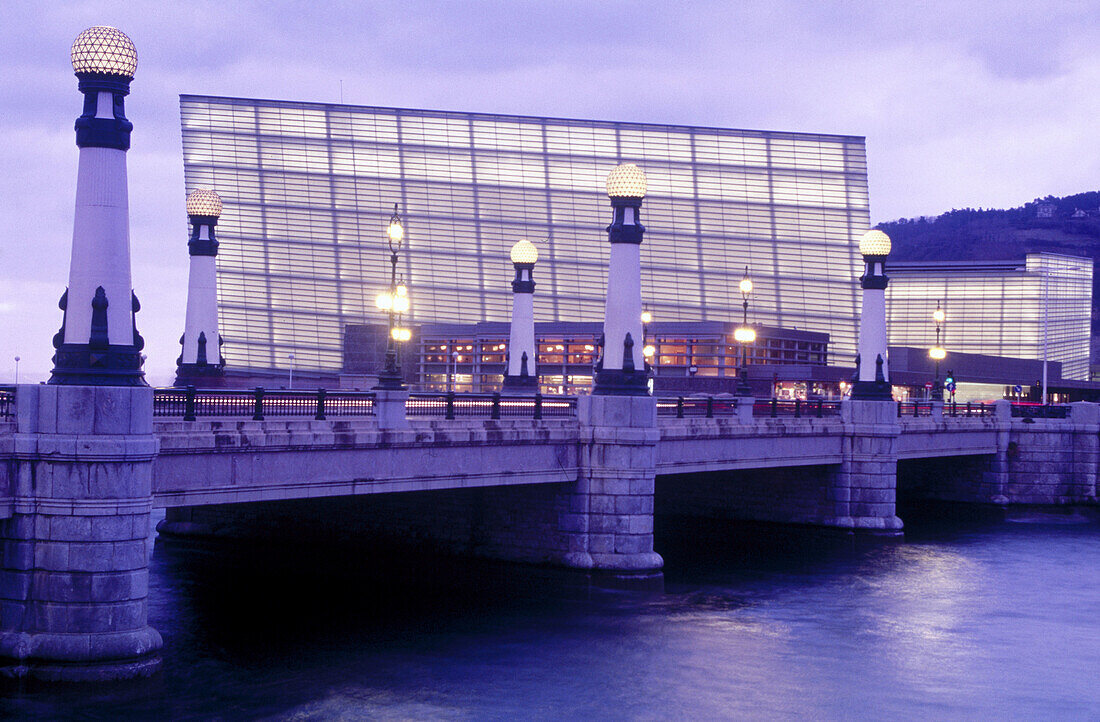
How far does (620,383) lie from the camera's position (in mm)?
30234

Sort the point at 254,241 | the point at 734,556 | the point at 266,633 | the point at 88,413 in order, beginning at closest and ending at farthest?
the point at 88,413 → the point at 266,633 → the point at 734,556 → the point at 254,241

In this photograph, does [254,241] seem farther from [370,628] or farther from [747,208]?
[370,628]

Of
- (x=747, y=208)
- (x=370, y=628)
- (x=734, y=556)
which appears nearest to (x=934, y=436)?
(x=734, y=556)

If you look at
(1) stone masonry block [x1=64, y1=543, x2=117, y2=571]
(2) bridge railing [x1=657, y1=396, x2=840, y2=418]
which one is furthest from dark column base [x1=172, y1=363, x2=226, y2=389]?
(1) stone masonry block [x1=64, y1=543, x2=117, y2=571]

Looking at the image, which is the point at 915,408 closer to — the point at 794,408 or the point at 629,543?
the point at 794,408

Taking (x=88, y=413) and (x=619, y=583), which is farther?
(x=619, y=583)

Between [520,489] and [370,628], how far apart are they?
22.0ft

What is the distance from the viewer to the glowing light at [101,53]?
1941cm

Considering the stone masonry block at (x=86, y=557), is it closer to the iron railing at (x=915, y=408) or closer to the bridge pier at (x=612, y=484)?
the bridge pier at (x=612, y=484)

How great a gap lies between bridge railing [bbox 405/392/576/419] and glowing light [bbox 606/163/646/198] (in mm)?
5274

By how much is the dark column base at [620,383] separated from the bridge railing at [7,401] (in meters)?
14.6

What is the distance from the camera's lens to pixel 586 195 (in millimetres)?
90375

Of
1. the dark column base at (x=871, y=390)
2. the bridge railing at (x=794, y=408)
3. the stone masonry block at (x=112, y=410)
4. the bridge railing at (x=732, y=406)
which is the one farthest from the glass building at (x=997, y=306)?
the stone masonry block at (x=112, y=410)

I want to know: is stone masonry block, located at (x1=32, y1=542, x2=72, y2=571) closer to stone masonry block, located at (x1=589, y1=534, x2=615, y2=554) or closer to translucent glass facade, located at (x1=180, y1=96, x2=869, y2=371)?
stone masonry block, located at (x1=589, y1=534, x2=615, y2=554)
